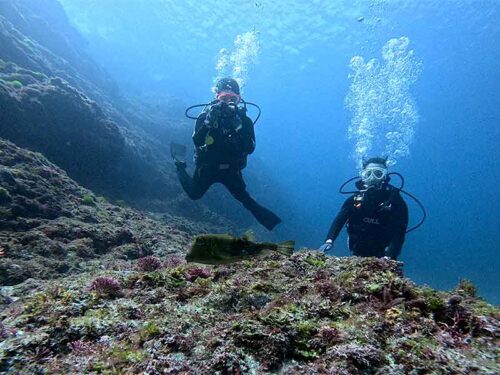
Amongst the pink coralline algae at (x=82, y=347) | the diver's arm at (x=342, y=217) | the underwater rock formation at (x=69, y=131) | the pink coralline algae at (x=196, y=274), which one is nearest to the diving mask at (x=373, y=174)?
the diver's arm at (x=342, y=217)

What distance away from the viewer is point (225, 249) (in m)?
3.07

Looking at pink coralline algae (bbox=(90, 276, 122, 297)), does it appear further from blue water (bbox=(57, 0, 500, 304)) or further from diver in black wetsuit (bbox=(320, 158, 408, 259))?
blue water (bbox=(57, 0, 500, 304))

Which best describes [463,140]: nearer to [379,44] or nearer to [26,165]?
[379,44]

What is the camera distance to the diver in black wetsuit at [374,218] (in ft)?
23.7

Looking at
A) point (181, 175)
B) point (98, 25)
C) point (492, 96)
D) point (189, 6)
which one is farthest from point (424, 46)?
point (98, 25)

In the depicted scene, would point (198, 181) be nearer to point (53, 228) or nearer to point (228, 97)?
point (228, 97)

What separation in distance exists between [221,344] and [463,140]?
347ft

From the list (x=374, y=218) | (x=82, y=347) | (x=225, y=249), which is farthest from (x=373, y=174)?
(x=82, y=347)

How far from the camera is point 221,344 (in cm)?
207

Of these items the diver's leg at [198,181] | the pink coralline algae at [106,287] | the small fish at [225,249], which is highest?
the diver's leg at [198,181]

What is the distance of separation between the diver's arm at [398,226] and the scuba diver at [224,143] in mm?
2756

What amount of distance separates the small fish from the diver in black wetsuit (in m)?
4.32

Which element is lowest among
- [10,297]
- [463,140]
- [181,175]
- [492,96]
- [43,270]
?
[10,297]

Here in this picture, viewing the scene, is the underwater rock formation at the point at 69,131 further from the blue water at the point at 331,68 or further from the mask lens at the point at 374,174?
the blue water at the point at 331,68
